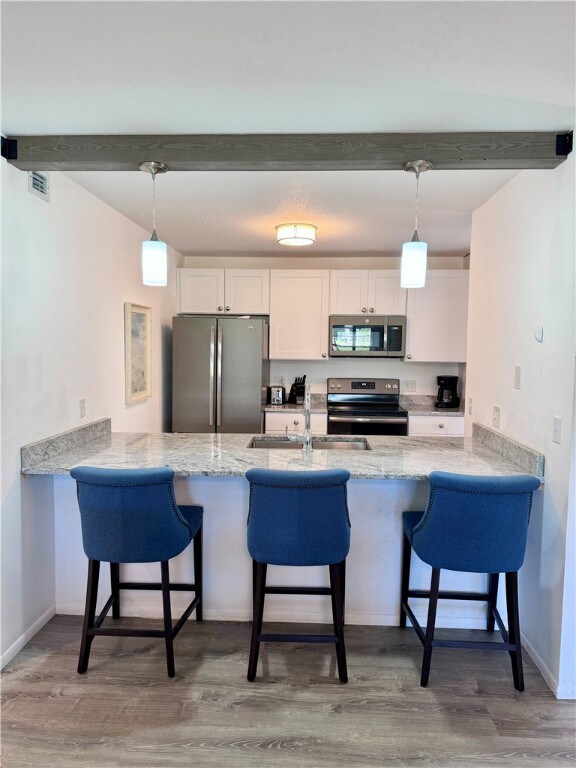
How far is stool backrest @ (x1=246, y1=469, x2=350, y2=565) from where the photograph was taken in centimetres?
183

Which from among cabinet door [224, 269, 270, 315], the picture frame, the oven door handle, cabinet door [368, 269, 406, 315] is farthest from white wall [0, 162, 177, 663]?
cabinet door [368, 269, 406, 315]

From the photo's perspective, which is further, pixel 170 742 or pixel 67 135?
pixel 67 135

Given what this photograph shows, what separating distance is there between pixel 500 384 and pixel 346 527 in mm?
1261

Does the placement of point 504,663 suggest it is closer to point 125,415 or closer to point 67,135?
point 125,415

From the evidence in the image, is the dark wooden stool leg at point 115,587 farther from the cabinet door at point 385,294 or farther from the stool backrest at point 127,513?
the cabinet door at point 385,294

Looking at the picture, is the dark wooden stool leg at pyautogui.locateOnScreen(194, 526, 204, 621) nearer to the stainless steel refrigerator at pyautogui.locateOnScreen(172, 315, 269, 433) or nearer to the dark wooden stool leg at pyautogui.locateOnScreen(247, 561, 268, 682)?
the dark wooden stool leg at pyautogui.locateOnScreen(247, 561, 268, 682)

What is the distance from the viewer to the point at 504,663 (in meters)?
2.12

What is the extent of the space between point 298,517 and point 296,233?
219 centimetres

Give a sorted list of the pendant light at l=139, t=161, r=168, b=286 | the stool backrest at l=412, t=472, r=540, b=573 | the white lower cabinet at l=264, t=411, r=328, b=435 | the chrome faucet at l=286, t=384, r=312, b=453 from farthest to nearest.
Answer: the white lower cabinet at l=264, t=411, r=328, b=435 < the chrome faucet at l=286, t=384, r=312, b=453 < the pendant light at l=139, t=161, r=168, b=286 < the stool backrest at l=412, t=472, r=540, b=573

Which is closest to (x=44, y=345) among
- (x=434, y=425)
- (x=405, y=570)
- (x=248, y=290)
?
(x=405, y=570)

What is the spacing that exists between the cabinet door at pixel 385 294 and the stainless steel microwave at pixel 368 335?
72mm

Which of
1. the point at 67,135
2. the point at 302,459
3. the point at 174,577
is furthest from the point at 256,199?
the point at 174,577

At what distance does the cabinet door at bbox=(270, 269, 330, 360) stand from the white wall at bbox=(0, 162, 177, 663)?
1627 mm

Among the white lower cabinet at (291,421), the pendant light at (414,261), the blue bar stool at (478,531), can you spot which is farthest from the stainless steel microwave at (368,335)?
the blue bar stool at (478,531)
